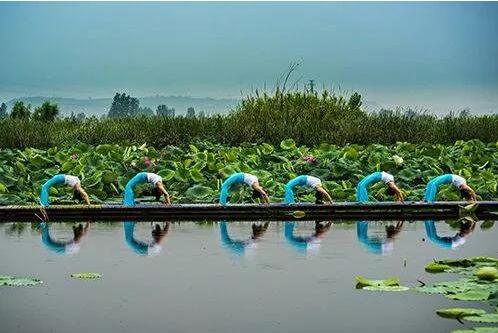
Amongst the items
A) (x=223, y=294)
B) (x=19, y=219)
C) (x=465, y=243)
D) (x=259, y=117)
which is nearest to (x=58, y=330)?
(x=223, y=294)

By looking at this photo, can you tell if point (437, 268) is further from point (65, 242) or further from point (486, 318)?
point (65, 242)

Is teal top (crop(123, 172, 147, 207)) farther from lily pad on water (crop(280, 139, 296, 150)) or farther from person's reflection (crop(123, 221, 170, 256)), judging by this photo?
lily pad on water (crop(280, 139, 296, 150))

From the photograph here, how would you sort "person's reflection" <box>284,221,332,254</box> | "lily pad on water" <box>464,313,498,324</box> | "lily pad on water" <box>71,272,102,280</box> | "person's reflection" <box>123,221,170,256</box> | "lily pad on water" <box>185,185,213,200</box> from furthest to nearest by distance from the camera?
"lily pad on water" <box>185,185,213,200</box> < "person's reflection" <box>284,221,332,254</box> < "person's reflection" <box>123,221,170,256</box> < "lily pad on water" <box>71,272,102,280</box> < "lily pad on water" <box>464,313,498,324</box>

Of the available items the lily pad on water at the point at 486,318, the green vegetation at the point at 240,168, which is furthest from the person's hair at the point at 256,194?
the lily pad on water at the point at 486,318

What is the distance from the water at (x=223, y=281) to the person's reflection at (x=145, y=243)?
3cm

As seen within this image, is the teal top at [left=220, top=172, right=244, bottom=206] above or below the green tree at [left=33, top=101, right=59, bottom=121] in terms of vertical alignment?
below

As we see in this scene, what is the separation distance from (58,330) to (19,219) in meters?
6.66

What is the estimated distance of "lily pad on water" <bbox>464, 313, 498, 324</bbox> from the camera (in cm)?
665

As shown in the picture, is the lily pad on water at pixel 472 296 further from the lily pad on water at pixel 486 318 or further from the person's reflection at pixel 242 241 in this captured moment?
the person's reflection at pixel 242 241

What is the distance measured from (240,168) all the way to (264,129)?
564 cm

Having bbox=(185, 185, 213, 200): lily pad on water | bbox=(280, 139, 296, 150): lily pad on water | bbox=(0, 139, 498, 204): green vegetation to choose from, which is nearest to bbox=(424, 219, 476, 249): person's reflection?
bbox=(0, 139, 498, 204): green vegetation

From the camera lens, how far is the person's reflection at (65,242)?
10195mm

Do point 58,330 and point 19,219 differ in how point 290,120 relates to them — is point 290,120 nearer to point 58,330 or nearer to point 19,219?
point 19,219

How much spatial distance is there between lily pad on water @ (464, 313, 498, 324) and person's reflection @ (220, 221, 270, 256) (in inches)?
134
